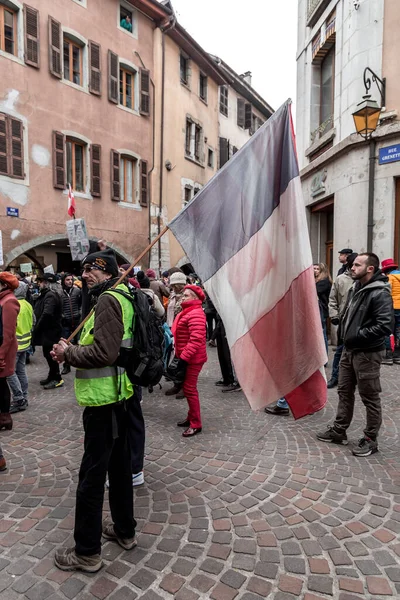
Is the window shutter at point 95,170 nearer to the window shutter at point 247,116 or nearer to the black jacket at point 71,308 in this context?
the black jacket at point 71,308

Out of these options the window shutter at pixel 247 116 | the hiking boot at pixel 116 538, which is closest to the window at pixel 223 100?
the window shutter at pixel 247 116

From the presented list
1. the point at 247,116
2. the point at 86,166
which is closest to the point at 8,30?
the point at 86,166

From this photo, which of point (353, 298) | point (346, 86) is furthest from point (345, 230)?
point (353, 298)

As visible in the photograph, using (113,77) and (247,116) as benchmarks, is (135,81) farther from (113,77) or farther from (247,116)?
(247,116)

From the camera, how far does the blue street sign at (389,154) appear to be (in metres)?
9.22

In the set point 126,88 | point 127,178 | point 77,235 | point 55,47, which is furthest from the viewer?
point 127,178

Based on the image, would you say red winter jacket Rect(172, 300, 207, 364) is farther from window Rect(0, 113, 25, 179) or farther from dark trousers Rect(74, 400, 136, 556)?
window Rect(0, 113, 25, 179)

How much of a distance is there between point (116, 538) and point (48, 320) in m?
4.62

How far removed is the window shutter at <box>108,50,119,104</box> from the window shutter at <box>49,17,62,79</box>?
2.27 m

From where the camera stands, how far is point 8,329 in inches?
181

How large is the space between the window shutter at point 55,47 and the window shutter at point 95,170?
8.79ft

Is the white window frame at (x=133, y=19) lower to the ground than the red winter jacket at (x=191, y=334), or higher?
higher

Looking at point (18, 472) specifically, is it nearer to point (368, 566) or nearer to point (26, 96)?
point (368, 566)

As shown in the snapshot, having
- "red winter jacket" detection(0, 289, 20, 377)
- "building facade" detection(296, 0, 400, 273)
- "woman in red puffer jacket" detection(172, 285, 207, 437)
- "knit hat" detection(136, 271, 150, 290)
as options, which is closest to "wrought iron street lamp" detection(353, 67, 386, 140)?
"building facade" detection(296, 0, 400, 273)
